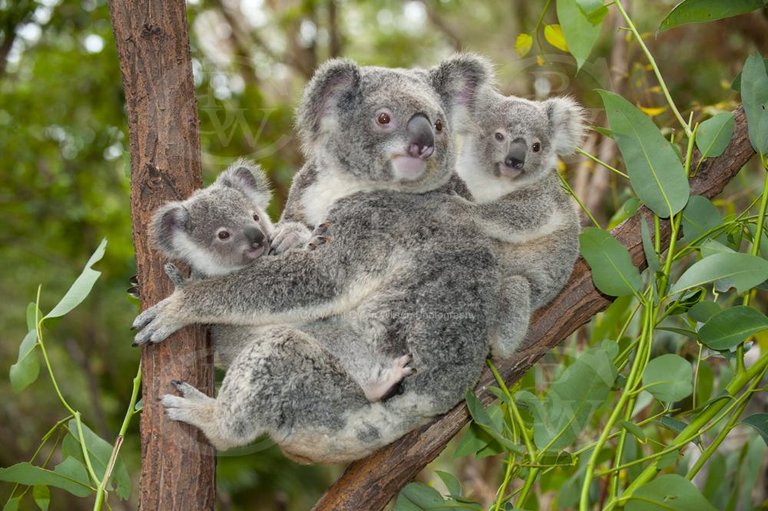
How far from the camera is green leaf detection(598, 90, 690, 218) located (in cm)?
254

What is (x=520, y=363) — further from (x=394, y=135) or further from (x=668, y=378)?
(x=394, y=135)

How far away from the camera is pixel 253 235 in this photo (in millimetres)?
2824

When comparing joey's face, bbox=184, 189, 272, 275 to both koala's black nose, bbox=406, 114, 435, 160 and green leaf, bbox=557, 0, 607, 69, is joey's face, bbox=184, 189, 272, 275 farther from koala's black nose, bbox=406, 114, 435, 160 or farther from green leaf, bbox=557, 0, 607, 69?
green leaf, bbox=557, 0, 607, 69

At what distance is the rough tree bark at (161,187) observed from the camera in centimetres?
264

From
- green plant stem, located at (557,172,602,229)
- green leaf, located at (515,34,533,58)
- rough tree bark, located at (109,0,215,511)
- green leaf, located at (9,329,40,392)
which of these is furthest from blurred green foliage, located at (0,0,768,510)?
green leaf, located at (9,329,40,392)

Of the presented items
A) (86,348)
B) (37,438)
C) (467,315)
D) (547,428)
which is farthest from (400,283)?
(37,438)

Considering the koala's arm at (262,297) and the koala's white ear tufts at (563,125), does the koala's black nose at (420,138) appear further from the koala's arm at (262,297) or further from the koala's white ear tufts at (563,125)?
the koala's white ear tufts at (563,125)

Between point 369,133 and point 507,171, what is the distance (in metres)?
0.69

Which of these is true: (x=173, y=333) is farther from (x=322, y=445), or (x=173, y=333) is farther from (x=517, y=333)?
(x=517, y=333)

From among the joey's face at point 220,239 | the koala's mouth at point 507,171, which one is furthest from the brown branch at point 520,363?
the joey's face at point 220,239

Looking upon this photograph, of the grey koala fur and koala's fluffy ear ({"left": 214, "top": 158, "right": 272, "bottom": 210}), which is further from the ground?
koala's fluffy ear ({"left": 214, "top": 158, "right": 272, "bottom": 210})

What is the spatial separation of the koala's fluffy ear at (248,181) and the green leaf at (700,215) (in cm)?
164

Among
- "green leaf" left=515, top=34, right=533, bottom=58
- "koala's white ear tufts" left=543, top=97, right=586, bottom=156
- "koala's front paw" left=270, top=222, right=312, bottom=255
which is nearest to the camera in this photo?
"koala's front paw" left=270, top=222, right=312, bottom=255

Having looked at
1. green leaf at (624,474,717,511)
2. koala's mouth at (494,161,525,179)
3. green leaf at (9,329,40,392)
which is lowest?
green leaf at (624,474,717,511)
